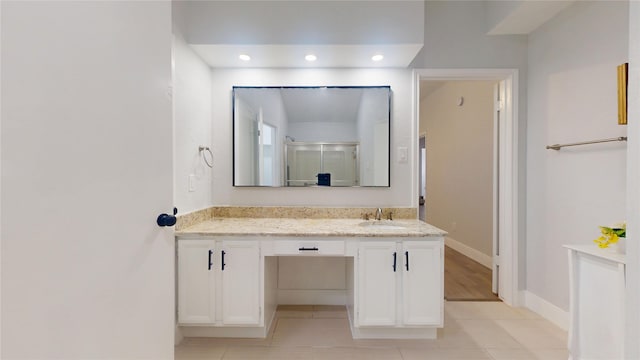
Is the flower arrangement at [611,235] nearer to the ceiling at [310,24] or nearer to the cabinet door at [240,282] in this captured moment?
the ceiling at [310,24]

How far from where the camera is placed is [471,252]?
4.19 meters

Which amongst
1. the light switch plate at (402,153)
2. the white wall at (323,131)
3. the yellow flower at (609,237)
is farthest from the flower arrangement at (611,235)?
the white wall at (323,131)

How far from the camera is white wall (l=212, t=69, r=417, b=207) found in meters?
2.62

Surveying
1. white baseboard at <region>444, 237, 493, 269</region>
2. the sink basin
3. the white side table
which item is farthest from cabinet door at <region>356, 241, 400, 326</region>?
white baseboard at <region>444, 237, 493, 269</region>

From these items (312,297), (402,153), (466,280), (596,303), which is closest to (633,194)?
(596,303)

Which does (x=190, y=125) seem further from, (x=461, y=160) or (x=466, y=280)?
(x=461, y=160)

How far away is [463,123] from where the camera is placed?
4375mm

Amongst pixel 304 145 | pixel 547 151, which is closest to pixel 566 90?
pixel 547 151

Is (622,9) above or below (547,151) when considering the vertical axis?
above

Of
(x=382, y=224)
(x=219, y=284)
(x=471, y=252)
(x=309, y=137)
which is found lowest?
(x=471, y=252)

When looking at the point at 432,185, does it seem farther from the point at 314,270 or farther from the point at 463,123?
the point at 314,270

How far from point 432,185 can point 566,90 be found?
3.41 metres

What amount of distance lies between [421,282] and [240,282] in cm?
124

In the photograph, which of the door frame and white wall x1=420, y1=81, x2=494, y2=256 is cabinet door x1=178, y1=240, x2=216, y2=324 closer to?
the door frame
